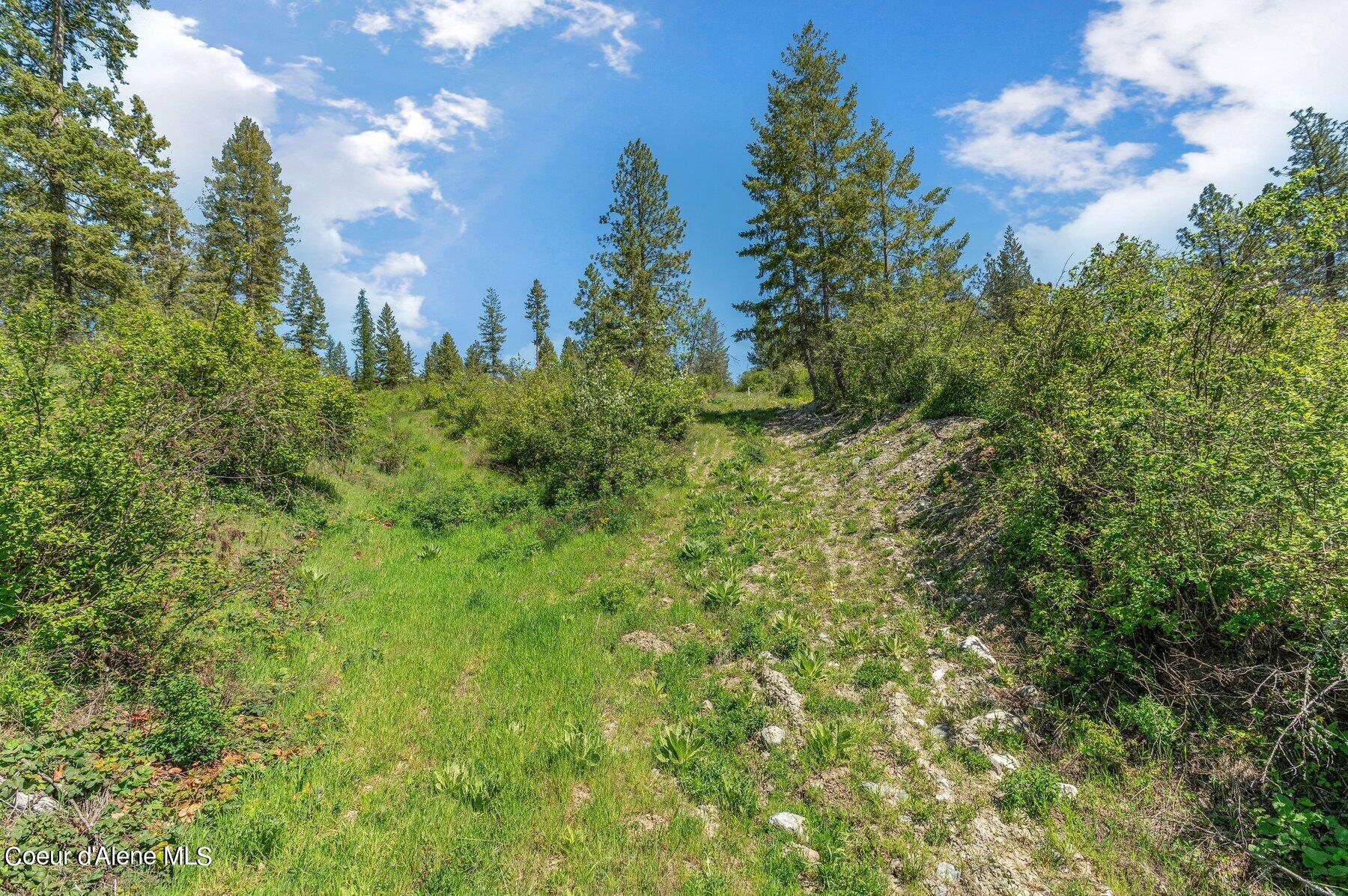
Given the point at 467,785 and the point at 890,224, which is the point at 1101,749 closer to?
the point at 467,785

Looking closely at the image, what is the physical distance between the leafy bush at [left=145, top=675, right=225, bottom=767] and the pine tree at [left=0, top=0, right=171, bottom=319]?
13947 millimetres

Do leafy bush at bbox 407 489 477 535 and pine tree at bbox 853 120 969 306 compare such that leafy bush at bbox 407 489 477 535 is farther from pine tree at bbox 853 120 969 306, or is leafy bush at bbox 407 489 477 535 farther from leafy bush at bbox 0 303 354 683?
pine tree at bbox 853 120 969 306

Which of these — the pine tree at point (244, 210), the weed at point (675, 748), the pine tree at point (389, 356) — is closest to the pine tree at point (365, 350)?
the pine tree at point (389, 356)

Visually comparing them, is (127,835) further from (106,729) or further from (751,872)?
(751,872)

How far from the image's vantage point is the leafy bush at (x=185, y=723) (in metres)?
5.12

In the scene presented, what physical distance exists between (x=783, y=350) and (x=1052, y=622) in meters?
20.8

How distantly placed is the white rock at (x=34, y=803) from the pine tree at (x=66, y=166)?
49.4 feet

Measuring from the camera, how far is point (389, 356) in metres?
65.2

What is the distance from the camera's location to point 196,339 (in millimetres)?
11992

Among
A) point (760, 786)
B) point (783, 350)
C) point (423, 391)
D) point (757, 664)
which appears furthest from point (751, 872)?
point (423, 391)

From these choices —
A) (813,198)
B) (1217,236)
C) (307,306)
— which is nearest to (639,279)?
(813,198)

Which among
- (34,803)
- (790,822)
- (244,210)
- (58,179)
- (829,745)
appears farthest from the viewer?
(244,210)

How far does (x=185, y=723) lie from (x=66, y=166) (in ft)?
65.9

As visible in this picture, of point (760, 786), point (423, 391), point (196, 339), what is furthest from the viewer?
point (423, 391)
